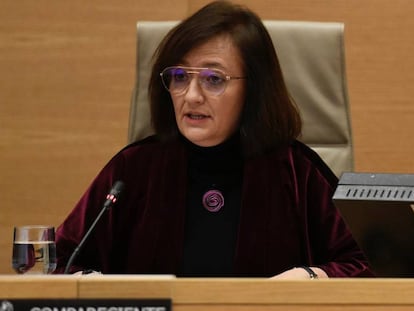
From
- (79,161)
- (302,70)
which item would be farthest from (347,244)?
(79,161)

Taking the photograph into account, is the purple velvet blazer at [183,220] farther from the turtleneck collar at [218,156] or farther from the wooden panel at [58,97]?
the wooden panel at [58,97]

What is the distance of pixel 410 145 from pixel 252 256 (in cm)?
115

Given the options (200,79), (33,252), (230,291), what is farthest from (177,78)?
(230,291)

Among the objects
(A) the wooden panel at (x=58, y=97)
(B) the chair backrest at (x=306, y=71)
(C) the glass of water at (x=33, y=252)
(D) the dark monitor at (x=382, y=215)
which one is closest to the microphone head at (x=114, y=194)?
(C) the glass of water at (x=33, y=252)

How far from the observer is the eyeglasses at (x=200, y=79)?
178 centimetres

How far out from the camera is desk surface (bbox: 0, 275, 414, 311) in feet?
3.00

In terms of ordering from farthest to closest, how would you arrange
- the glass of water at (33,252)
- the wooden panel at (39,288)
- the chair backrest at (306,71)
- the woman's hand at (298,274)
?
the chair backrest at (306,71) → the woman's hand at (298,274) → the glass of water at (33,252) → the wooden panel at (39,288)

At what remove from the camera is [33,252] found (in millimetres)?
1354

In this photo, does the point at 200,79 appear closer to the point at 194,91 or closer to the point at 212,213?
the point at 194,91

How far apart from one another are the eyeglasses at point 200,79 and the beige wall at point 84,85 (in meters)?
0.96

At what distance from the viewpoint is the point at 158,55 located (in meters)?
1.88

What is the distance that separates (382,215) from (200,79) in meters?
0.77

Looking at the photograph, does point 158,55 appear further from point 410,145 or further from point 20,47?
point 410,145

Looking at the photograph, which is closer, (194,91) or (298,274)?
(298,274)
